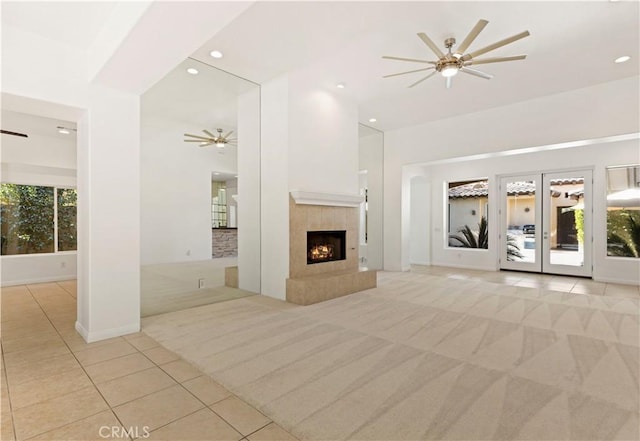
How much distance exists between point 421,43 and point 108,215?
4248 millimetres

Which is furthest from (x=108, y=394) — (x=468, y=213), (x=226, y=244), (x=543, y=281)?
(x=468, y=213)

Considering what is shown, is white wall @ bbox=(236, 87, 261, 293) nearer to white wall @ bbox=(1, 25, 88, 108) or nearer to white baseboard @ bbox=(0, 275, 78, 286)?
white wall @ bbox=(1, 25, 88, 108)

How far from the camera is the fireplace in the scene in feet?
16.7

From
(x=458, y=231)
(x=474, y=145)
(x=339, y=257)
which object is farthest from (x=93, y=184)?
(x=458, y=231)

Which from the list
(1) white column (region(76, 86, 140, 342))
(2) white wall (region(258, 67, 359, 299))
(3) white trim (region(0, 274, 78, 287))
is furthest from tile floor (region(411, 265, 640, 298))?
(3) white trim (region(0, 274, 78, 287))

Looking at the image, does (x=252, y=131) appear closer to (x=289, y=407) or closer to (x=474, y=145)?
(x=289, y=407)

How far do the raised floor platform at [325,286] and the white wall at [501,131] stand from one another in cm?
254

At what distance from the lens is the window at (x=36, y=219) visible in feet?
19.7

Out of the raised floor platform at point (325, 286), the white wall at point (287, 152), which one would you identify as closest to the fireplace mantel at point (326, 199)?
the white wall at point (287, 152)

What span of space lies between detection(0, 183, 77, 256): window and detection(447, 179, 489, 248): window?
932 centimetres

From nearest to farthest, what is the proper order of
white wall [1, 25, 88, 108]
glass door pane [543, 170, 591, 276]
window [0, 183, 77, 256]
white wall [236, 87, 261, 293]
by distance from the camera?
white wall [1, 25, 88, 108] → white wall [236, 87, 261, 293] → window [0, 183, 77, 256] → glass door pane [543, 170, 591, 276]

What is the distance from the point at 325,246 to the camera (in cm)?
538

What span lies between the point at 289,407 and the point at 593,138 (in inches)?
254

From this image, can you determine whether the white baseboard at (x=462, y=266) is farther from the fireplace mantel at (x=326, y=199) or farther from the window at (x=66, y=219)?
the window at (x=66, y=219)
